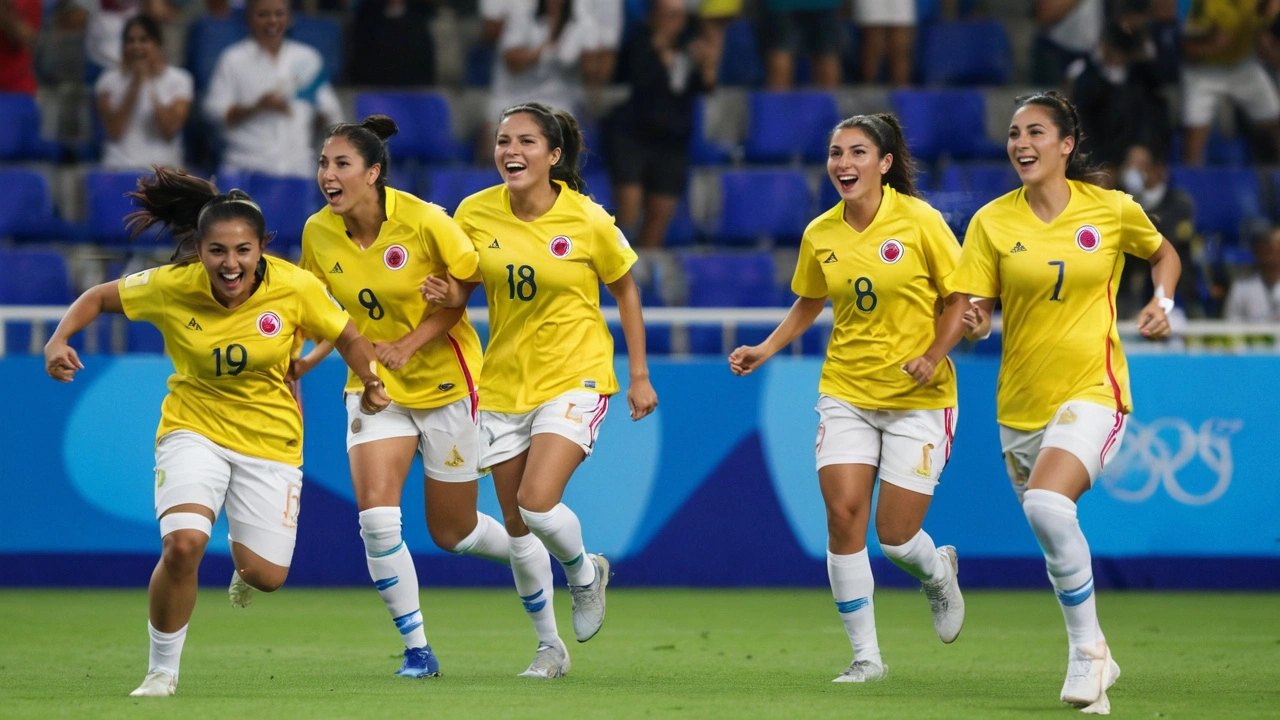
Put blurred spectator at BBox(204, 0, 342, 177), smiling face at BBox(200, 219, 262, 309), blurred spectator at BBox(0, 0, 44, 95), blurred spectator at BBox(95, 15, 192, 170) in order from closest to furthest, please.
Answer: smiling face at BBox(200, 219, 262, 309) → blurred spectator at BBox(95, 15, 192, 170) → blurred spectator at BBox(204, 0, 342, 177) → blurred spectator at BBox(0, 0, 44, 95)

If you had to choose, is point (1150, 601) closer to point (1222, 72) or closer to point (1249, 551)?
point (1249, 551)

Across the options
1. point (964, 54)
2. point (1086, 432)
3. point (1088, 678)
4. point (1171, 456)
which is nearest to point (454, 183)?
point (964, 54)

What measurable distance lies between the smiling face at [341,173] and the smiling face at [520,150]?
574 millimetres

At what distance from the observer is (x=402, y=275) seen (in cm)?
753

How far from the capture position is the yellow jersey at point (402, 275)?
7.51 metres

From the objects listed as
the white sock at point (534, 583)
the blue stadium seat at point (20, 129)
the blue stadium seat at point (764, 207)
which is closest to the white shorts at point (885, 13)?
the blue stadium seat at point (764, 207)

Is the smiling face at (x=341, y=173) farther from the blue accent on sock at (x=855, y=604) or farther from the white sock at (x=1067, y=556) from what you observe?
the white sock at (x=1067, y=556)

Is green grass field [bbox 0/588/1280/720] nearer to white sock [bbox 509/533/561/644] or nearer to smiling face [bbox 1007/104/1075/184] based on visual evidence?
white sock [bbox 509/533/561/644]

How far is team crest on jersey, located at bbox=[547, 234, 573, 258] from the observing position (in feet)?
24.4

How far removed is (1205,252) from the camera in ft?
44.6

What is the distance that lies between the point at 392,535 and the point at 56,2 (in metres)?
9.60

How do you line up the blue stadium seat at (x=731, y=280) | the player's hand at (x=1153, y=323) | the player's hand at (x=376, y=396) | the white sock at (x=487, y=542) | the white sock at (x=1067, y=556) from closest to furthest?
the white sock at (x=1067, y=556)
the player's hand at (x=1153, y=323)
the player's hand at (x=376, y=396)
the white sock at (x=487, y=542)
the blue stadium seat at (x=731, y=280)

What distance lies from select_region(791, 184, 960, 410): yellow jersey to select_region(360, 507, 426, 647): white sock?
1899mm

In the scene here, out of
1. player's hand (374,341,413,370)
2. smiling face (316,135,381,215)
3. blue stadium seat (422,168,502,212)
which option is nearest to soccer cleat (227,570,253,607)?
player's hand (374,341,413,370)
